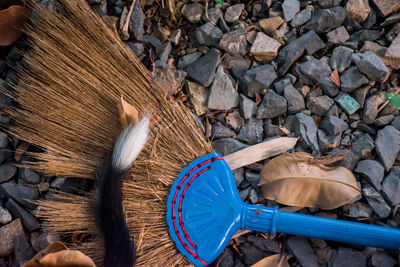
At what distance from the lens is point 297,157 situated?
144cm

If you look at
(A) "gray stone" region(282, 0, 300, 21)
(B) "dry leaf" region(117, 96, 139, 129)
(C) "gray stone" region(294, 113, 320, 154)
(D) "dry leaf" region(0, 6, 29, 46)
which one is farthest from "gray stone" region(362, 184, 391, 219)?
(D) "dry leaf" region(0, 6, 29, 46)

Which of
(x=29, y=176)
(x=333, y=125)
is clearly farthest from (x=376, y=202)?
(x=29, y=176)

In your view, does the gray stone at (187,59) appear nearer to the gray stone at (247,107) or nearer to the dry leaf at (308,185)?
the gray stone at (247,107)

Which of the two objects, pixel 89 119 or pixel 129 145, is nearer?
pixel 129 145

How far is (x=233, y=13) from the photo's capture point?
163 cm

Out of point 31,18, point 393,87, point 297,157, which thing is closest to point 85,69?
point 31,18

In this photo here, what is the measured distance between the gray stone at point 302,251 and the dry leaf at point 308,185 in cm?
13

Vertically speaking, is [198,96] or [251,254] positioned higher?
[198,96]

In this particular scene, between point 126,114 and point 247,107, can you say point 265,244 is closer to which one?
point 247,107

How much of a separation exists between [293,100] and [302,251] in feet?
1.90

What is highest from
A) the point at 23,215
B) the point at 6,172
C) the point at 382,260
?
the point at 6,172

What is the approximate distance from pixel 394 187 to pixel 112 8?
1.33 m

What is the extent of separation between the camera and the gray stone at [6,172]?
4.67ft

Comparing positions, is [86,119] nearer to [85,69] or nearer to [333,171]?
[85,69]
